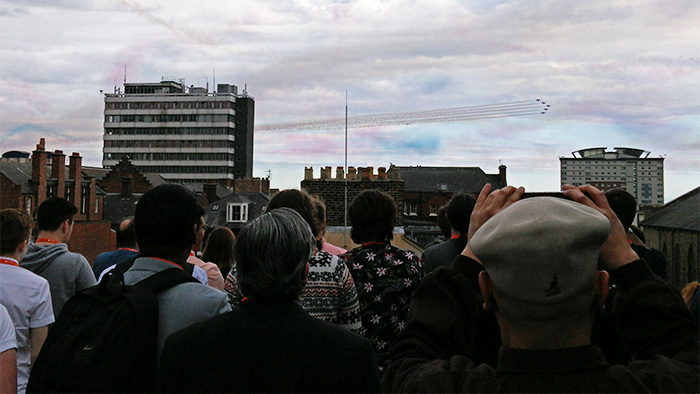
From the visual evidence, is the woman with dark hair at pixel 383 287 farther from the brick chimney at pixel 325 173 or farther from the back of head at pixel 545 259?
the brick chimney at pixel 325 173

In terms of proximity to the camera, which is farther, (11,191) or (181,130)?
(181,130)

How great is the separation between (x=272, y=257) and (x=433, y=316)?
78cm

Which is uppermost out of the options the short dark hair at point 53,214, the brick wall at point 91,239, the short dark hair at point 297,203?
the short dark hair at point 297,203

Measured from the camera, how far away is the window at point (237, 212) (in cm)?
4294

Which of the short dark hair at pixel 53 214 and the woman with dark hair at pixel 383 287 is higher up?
the short dark hair at pixel 53 214

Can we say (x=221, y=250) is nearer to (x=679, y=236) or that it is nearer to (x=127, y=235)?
(x=127, y=235)

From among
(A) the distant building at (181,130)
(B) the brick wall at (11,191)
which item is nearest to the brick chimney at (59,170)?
(B) the brick wall at (11,191)

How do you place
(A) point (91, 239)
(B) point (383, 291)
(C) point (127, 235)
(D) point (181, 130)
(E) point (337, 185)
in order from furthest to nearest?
1. (D) point (181, 130)
2. (A) point (91, 239)
3. (E) point (337, 185)
4. (C) point (127, 235)
5. (B) point (383, 291)

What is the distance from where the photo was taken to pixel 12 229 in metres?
3.80

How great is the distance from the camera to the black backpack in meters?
2.30

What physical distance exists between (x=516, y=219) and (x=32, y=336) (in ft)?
10.4

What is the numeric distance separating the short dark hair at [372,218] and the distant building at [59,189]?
3260 cm

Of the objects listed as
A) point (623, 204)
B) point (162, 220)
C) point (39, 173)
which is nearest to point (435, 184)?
point (39, 173)

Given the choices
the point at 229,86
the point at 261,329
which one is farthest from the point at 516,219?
the point at 229,86
